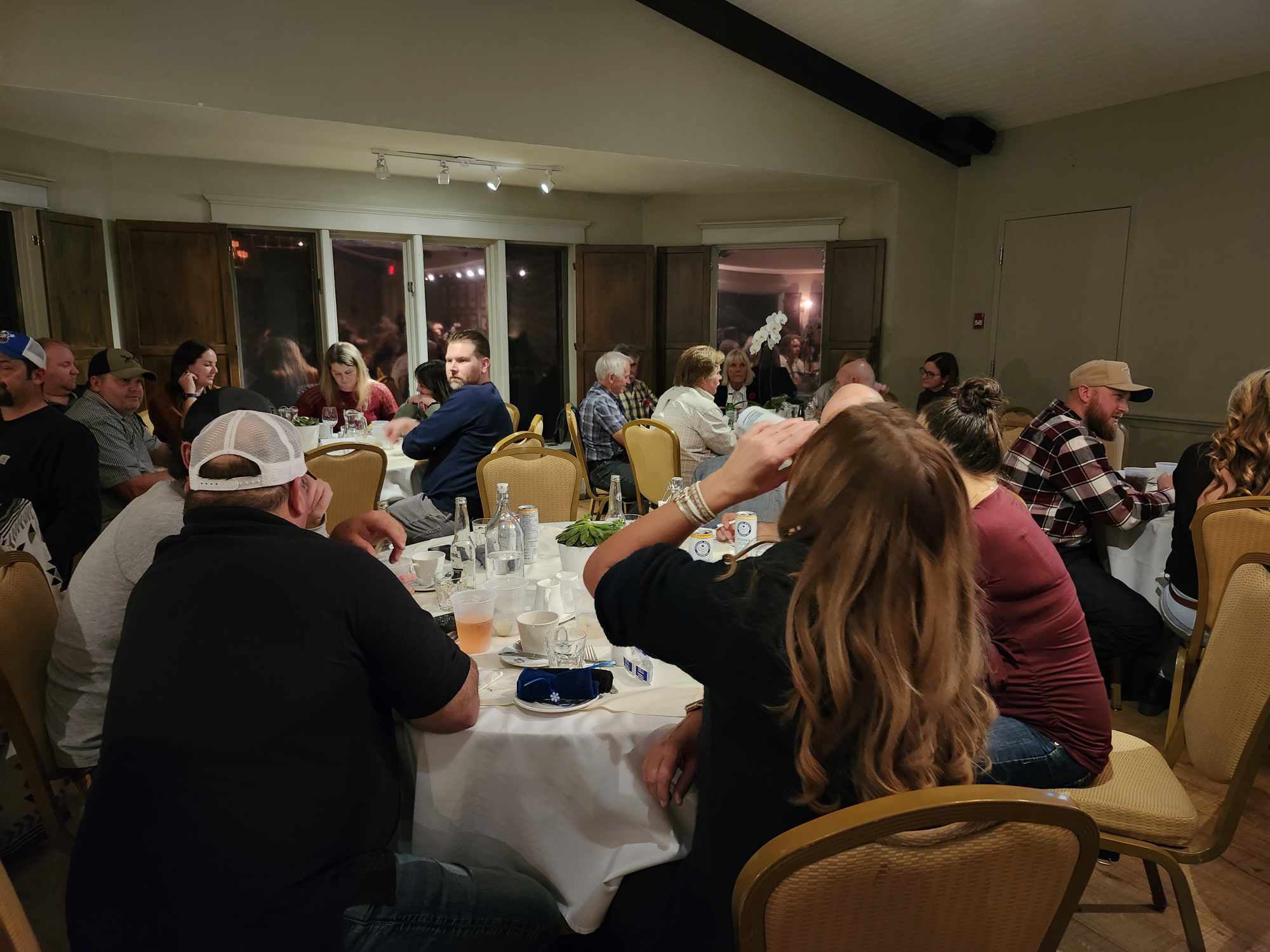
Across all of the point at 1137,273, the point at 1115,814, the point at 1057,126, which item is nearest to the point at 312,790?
the point at 1115,814

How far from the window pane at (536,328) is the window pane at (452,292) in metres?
0.29

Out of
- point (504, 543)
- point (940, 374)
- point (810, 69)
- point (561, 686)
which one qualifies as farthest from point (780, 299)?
point (561, 686)

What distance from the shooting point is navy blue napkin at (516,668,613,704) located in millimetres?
1535

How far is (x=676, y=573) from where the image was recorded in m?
1.10

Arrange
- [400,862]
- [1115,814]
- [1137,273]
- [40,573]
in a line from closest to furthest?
[400,862] → [1115,814] → [40,573] → [1137,273]

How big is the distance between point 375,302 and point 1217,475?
651cm

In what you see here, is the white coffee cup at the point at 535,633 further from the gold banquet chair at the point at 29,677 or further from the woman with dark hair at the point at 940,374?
the woman with dark hair at the point at 940,374

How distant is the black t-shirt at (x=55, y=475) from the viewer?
268 centimetres

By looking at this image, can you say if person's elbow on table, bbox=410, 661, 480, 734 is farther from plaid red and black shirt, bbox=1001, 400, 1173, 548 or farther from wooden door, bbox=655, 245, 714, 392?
wooden door, bbox=655, 245, 714, 392

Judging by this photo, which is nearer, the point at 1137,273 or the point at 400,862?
the point at 400,862

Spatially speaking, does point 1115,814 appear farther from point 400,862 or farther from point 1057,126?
point 1057,126

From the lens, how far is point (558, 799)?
1474 millimetres

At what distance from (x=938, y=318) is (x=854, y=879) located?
281 inches

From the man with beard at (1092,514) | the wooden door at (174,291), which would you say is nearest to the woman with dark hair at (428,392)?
the wooden door at (174,291)
